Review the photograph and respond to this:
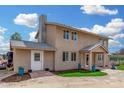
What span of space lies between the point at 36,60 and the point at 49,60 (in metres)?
1.74

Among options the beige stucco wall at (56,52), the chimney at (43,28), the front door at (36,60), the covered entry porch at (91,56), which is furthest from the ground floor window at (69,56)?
the front door at (36,60)

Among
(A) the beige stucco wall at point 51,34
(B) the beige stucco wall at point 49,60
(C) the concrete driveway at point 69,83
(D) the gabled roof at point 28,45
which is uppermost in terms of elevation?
(A) the beige stucco wall at point 51,34

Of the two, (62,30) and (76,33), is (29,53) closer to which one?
(62,30)

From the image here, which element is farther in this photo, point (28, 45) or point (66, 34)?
point (66, 34)

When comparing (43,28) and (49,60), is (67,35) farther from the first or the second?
(49,60)

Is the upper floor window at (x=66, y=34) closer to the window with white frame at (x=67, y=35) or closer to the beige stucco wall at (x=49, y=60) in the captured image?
the window with white frame at (x=67, y=35)

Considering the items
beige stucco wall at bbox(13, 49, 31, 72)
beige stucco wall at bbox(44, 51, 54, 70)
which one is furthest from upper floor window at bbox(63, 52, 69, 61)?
beige stucco wall at bbox(13, 49, 31, 72)

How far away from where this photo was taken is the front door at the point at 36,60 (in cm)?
2052

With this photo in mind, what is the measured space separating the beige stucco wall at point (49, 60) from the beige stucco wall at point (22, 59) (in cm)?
204

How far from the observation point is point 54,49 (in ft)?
70.8

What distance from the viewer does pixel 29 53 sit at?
20359mm

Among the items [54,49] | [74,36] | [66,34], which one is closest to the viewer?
[54,49]

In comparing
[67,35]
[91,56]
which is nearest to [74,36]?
[67,35]
